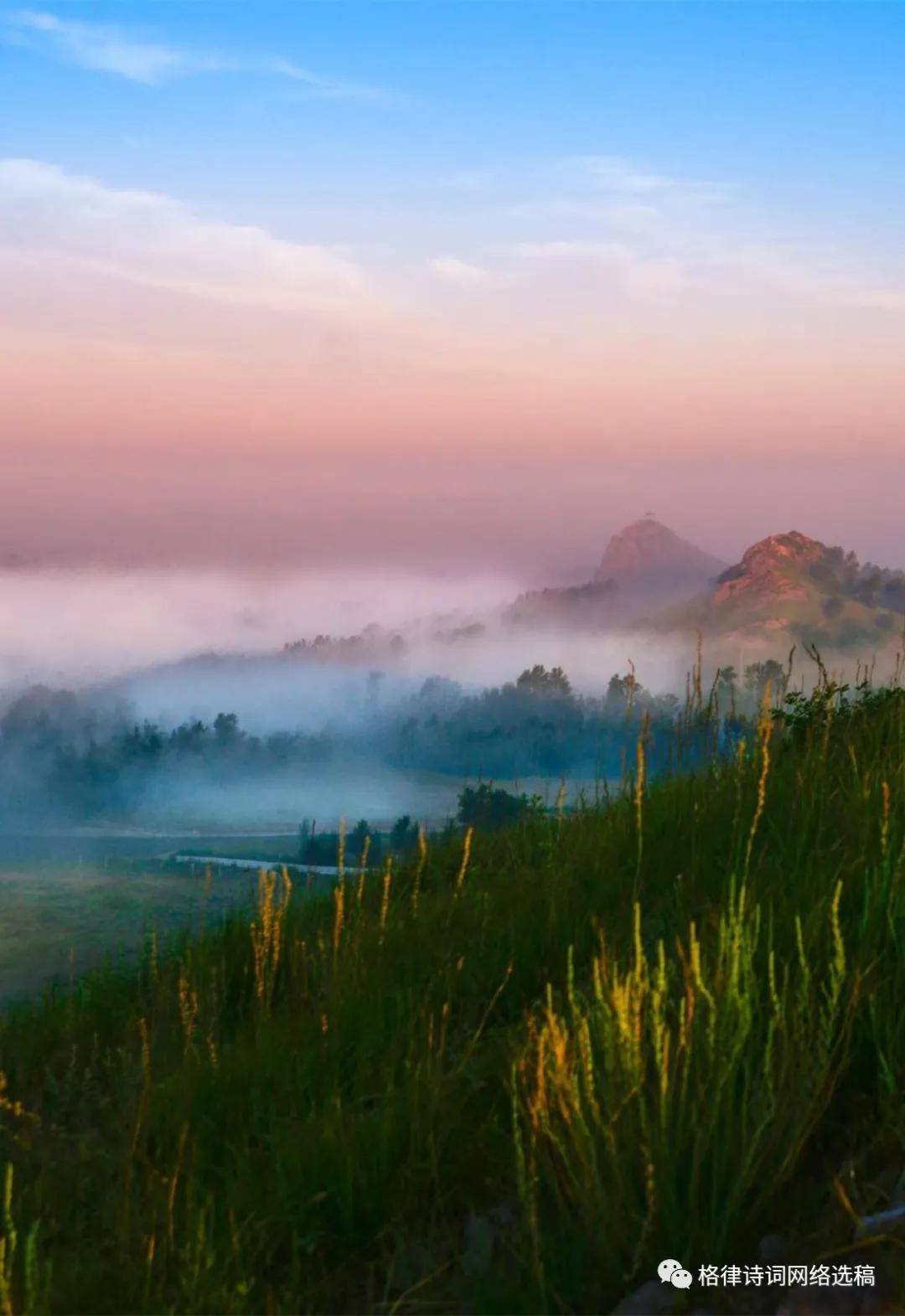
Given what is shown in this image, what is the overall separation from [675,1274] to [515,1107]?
56cm

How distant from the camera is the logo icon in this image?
3.17m

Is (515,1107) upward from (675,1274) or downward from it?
upward

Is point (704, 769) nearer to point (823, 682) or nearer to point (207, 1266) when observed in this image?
point (823, 682)

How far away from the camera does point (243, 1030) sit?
5.18 meters

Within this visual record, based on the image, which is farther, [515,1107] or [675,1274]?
[515,1107]

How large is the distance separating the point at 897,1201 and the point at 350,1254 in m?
1.53

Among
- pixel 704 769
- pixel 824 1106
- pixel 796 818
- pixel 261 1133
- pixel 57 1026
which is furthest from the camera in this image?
pixel 704 769

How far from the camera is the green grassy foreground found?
3.32 m

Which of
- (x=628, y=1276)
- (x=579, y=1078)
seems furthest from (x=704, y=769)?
(x=628, y=1276)

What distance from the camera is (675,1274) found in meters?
3.20

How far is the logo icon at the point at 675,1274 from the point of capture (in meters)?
3.17

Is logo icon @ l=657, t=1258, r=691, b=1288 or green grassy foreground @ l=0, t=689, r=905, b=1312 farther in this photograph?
green grassy foreground @ l=0, t=689, r=905, b=1312

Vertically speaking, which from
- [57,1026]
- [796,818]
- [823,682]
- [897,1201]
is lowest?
[57,1026]

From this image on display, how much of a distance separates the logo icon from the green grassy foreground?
52mm
